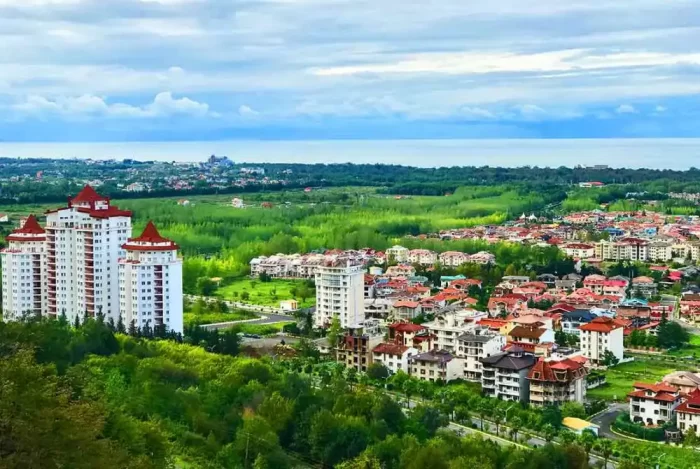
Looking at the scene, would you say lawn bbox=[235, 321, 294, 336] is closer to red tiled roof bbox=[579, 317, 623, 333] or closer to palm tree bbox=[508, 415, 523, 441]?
red tiled roof bbox=[579, 317, 623, 333]

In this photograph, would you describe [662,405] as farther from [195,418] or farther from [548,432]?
[195,418]

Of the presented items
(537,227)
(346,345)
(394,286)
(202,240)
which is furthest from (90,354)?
(537,227)

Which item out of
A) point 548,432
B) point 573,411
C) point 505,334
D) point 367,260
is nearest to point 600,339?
point 505,334

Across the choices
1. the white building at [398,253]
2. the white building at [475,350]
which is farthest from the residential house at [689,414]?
the white building at [398,253]

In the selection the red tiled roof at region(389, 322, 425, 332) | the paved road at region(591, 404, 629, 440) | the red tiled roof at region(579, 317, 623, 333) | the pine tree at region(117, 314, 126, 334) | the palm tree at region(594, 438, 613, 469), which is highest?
the red tiled roof at region(579, 317, 623, 333)

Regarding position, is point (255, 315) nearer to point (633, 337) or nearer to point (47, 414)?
point (633, 337)

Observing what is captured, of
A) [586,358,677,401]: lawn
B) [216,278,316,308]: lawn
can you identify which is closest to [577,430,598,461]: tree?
[586,358,677,401]: lawn
